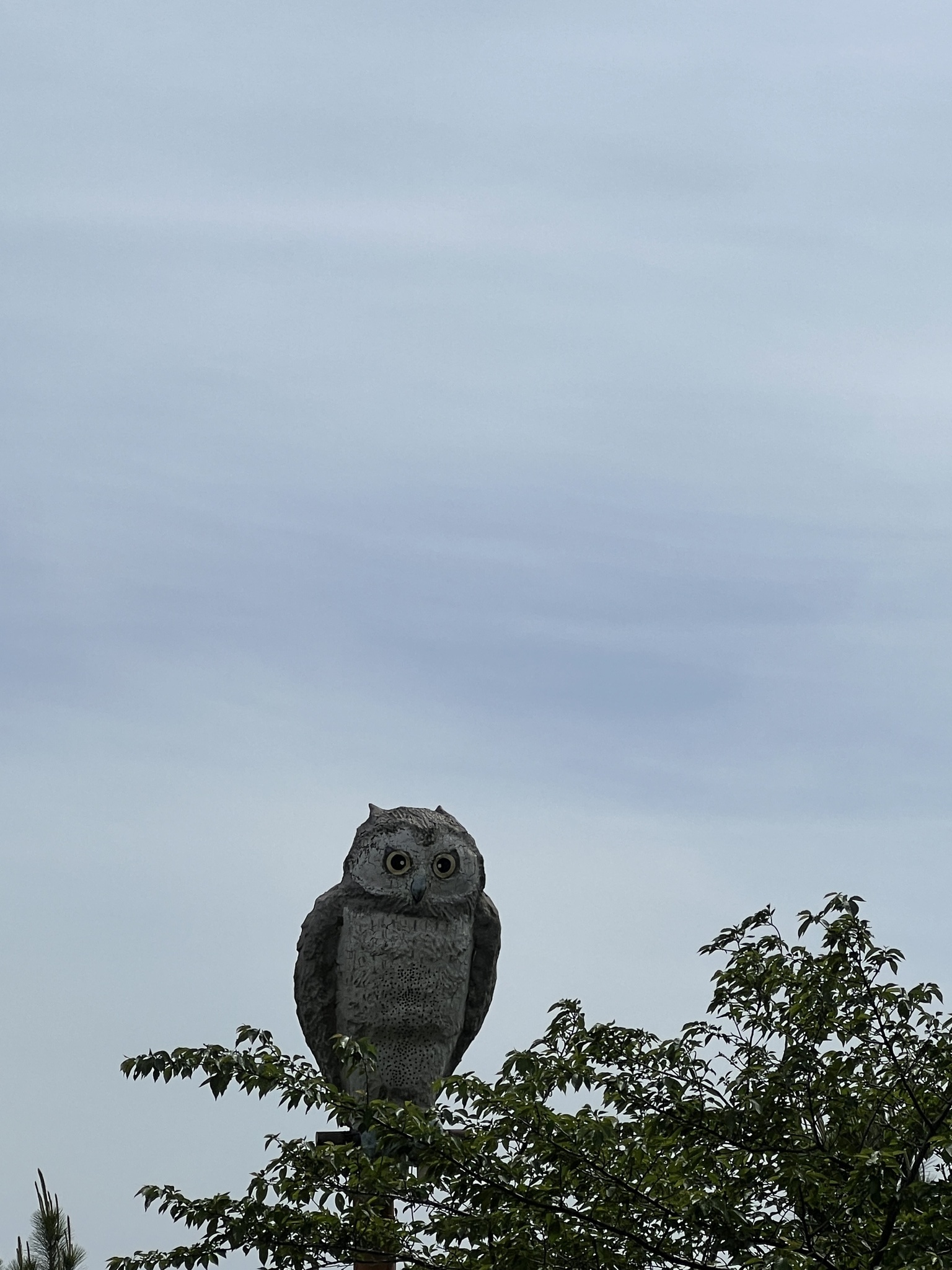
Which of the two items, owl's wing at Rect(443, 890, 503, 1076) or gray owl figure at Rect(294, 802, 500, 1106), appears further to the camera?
owl's wing at Rect(443, 890, 503, 1076)

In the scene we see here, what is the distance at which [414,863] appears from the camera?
29.2ft

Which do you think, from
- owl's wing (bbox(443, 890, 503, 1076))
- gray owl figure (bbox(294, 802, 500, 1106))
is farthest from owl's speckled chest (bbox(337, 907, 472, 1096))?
owl's wing (bbox(443, 890, 503, 1076))

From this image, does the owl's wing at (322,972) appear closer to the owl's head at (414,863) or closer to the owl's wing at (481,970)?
the owl's head at (414,863)

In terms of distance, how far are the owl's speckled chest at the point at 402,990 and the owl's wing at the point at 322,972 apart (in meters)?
0.10

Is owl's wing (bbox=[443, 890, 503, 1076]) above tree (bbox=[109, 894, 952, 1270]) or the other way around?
above

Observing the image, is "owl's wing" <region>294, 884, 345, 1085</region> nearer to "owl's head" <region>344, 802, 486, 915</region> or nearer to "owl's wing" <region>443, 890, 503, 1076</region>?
"owl's head" <region>344, 802, 486, 915</region>

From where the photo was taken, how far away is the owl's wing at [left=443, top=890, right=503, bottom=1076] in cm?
918

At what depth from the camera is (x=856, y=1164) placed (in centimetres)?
618

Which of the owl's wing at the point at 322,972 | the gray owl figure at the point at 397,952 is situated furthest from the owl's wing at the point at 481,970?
the owl's wing at the point at 322,972

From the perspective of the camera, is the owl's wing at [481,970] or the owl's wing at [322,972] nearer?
the owl's wing at [322,972]

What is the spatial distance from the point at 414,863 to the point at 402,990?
2.25 ft

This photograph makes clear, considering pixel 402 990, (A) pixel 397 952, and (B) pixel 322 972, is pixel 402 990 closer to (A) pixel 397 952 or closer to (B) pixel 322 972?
(A) pixel 397 952

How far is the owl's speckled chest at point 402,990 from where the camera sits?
8789mm

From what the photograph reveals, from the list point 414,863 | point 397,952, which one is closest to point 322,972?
point 397,952
